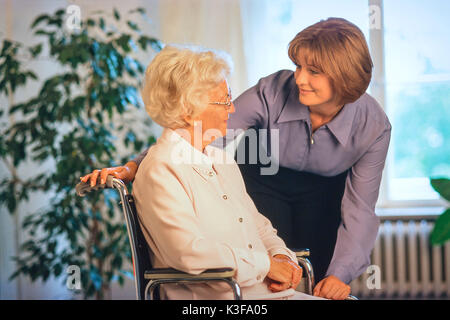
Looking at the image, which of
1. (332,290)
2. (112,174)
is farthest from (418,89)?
(112,174)

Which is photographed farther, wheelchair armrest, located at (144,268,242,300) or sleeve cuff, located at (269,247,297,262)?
sleeve cuff, located at (269,247,297,262)

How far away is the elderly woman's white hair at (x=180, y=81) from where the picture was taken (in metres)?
1.29

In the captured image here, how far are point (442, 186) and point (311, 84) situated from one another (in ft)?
1.61

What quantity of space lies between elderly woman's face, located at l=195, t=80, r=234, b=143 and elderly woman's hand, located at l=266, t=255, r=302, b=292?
1.38 ft

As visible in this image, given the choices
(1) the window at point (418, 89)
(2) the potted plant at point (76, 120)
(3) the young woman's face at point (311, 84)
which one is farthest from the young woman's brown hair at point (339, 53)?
(1) the window at point (418, 89)

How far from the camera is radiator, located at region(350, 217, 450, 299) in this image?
3178 mm

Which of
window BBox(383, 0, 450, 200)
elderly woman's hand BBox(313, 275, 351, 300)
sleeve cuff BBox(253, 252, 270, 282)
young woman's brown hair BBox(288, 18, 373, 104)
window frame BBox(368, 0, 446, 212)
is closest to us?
sleeve cuff BBox(253, 252, 270, 282)

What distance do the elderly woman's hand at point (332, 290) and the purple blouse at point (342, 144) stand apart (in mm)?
63

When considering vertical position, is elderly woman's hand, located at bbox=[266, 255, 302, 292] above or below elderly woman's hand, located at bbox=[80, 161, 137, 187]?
below

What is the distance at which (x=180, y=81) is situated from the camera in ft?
4.22

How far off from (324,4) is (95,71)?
1492 mm

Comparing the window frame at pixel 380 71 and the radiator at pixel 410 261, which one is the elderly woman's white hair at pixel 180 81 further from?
the radiator at pixel 410 261

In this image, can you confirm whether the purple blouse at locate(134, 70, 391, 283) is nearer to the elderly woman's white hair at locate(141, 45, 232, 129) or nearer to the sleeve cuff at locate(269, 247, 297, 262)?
the sleeve cuff at locate(269, 247, 297, 262)

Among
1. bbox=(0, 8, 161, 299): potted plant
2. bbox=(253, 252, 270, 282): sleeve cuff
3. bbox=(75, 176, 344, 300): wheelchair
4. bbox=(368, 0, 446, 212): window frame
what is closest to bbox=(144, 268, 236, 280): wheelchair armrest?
bbox=(75, 176, 344, 300): wheelchair
